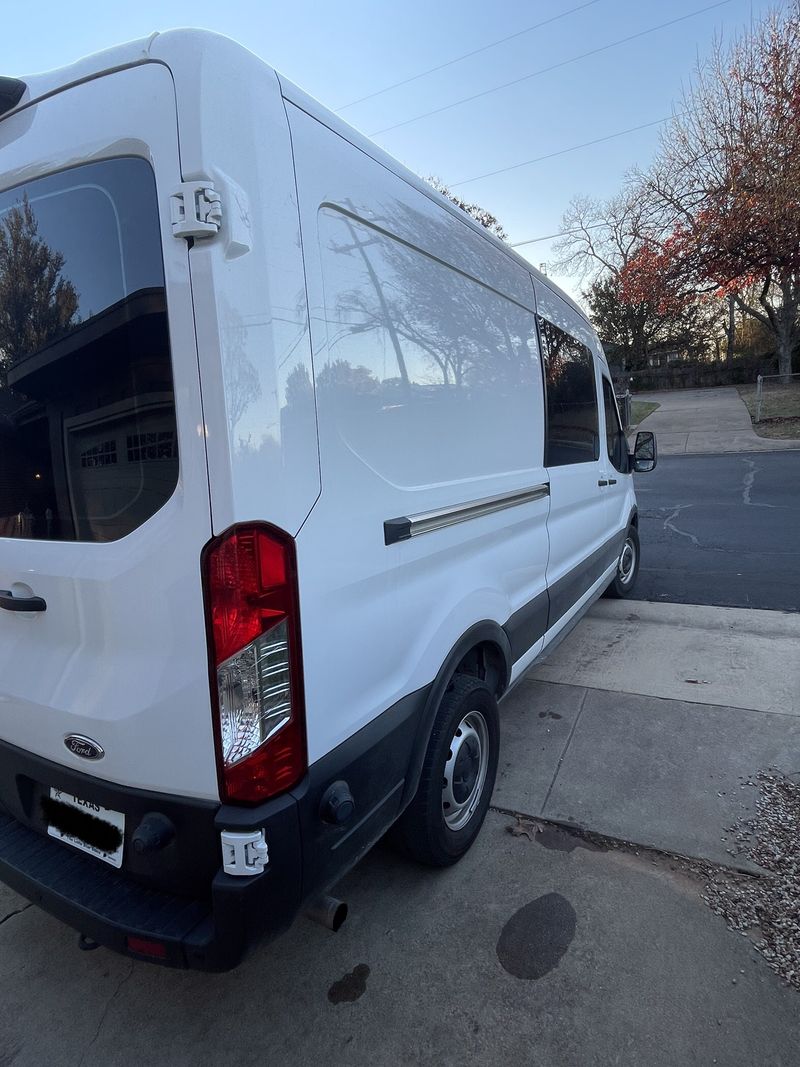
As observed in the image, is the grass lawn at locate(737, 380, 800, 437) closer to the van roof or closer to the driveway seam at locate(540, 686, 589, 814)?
the driveway seam at locate(540, 686, 589, 814)

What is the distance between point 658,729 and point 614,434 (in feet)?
8.31

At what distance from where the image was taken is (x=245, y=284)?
4.67ft

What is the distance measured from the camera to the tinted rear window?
148 cm

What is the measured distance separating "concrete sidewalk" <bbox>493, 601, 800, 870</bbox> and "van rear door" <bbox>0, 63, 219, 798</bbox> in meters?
1.93

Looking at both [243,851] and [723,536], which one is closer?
[243,851]

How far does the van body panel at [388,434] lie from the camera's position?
1639 mm

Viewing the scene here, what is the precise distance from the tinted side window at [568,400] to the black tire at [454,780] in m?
1.47

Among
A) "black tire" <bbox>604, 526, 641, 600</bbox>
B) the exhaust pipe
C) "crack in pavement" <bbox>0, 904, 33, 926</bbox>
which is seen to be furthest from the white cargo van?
"black tire" <bbox>604, 526, 641, 600</bbox>

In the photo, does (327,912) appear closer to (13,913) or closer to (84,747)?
(84,747)

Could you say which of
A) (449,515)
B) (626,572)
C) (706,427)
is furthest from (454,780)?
(706,427)

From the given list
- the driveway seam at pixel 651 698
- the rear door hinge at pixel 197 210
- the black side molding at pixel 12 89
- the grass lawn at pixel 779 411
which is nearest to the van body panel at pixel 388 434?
the rear door hinge at pixel 197 210

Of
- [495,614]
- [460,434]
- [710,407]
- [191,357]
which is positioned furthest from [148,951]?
[710,407]

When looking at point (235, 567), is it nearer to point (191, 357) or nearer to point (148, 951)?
point (191, 357)

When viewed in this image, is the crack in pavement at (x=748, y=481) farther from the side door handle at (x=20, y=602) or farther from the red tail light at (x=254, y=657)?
the side door handle at (x=20, y=602)
